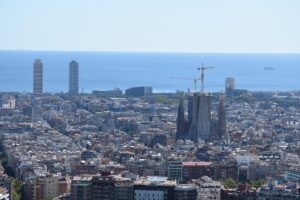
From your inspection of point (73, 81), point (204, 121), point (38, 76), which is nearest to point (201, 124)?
point (204, 121)

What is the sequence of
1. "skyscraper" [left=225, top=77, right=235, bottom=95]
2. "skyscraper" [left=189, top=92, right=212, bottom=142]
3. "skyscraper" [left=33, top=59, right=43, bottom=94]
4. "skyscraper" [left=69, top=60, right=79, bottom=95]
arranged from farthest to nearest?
"skyscraper" [left=69, top=60, right=79, bottom=95], "skyscraper" [left=33, top=59, right=43, bottom=94], "skyscraper" [left=225, top=77, right=235, bottom=95], "skyscraper" [left=189, top=92, right=212, bottom=142]

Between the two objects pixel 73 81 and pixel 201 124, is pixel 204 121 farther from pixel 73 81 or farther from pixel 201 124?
pixel 73 81

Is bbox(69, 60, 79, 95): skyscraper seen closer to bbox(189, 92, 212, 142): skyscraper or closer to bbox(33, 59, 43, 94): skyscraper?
bbox(33, 59, 43, 94): skyscraper

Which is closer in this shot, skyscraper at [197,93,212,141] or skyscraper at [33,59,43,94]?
skyscraper at [197,93,212,141]

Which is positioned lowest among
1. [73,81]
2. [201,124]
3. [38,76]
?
[201,124]

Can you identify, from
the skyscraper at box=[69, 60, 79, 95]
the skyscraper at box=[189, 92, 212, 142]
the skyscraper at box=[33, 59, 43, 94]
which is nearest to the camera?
the skyscraper at box=[189, 92, 212, 142]

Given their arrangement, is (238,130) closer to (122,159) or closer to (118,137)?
(118,137)

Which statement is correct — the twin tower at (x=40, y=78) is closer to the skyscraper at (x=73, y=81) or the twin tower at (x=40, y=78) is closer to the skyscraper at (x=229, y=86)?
the skyscraper at (x=73, y=81)

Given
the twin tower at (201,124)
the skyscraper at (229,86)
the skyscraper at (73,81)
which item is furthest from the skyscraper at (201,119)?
the skyscraper at (73,81)

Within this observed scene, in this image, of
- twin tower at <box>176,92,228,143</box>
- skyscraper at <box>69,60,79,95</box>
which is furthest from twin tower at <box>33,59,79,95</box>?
twin tower at <box>176,92,228,143</box>
